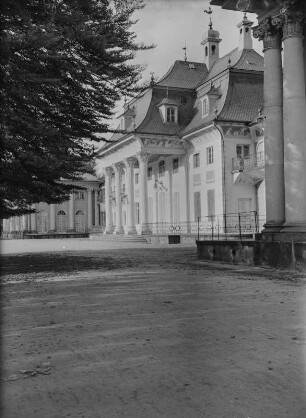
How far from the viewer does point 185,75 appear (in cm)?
3831

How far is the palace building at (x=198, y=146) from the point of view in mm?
30703

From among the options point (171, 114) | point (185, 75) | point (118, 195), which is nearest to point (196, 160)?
point (171, 114)

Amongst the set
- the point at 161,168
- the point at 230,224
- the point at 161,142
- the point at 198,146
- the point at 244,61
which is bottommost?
the point at 230,224

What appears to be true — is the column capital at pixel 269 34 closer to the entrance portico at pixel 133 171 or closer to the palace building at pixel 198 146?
the palace building at pixel 198 146

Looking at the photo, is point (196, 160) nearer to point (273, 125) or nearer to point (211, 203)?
point (211, 203)

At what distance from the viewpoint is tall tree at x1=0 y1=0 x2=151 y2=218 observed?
7859mm

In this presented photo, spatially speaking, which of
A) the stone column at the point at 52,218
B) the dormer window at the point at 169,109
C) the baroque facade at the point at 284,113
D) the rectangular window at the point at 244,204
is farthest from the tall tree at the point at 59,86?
the stone column at the point at 52,218

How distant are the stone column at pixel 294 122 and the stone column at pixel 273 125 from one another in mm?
499

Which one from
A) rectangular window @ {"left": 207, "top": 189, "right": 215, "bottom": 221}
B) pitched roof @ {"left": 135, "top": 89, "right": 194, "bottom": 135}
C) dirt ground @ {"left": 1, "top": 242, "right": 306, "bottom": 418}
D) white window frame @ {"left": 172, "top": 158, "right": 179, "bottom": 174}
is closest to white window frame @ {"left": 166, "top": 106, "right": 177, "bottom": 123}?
pitched roof @ {"left": 135, "top": 89, "right": 194, "bottom": 135}

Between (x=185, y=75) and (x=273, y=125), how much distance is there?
2785 cm

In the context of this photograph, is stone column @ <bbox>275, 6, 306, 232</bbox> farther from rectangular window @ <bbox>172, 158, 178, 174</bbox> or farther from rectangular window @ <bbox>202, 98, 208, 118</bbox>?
rectangular window @ <bbox>172, 158, 178, 174</bbox>

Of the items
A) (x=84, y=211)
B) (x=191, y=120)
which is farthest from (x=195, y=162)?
(x=84, y=211)

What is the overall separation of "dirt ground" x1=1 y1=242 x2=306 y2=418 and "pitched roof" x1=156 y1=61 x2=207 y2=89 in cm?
3113

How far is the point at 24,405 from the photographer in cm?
276
